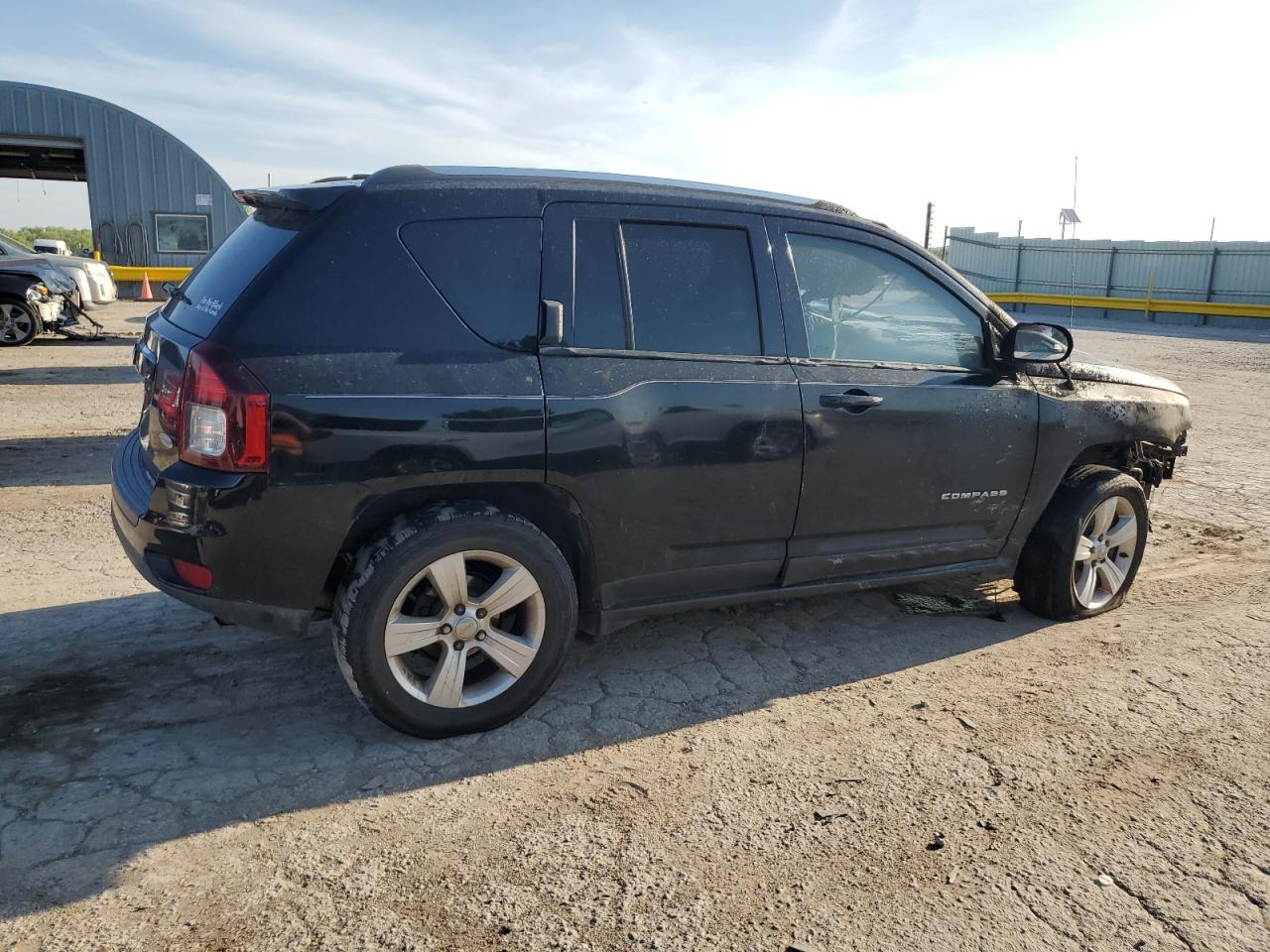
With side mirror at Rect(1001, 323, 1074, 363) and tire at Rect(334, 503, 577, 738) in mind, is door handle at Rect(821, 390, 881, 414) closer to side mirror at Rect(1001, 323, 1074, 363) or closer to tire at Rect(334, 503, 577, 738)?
side mirror at Rect(1001, 323, 1074, 363)

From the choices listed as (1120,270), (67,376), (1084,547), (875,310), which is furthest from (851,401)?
(1120,270)

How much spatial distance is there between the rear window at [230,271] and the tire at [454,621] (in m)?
0.94

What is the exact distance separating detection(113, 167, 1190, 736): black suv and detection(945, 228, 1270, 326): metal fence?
27177 mm

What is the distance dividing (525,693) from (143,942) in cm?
141

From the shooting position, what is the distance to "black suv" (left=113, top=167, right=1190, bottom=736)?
3.04 metres

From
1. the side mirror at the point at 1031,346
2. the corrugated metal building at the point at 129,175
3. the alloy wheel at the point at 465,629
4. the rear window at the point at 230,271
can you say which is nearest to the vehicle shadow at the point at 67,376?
the rear window at the point at 230,271

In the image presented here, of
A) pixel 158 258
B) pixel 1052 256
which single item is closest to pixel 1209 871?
pixel 158 258

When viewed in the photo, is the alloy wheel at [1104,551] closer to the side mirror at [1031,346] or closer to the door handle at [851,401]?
the side mirror at [1031,346]

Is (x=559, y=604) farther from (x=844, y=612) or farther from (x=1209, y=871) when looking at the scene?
(x=1209, y=871)

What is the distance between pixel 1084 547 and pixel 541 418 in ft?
9.55

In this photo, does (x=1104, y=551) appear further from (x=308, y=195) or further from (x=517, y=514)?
(x=308, y=195)

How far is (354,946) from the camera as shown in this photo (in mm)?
2322

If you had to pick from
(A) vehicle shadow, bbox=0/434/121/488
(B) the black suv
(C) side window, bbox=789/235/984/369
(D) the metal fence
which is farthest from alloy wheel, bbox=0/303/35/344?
(D) the metal fence

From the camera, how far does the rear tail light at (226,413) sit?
9.60ft
